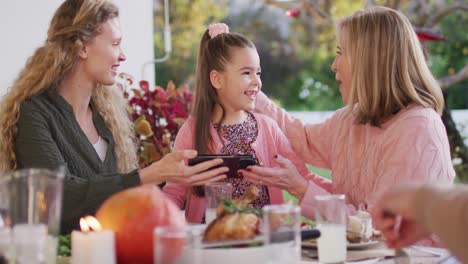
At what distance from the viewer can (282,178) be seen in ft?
7.54

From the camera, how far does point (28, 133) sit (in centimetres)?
233

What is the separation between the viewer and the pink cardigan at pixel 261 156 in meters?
2.51

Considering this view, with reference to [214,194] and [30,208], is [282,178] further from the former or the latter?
[30,208]

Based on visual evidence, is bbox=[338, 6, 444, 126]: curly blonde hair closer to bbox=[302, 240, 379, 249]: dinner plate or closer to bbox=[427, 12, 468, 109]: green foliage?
bbox=[302, 240, 379, 249]: dinner plate

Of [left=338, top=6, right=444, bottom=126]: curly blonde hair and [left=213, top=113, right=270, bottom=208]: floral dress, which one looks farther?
[left=213, top=113, right=270, bottom=208]: floral dress

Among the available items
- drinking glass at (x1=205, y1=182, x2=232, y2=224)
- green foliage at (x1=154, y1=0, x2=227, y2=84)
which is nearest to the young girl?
drinking glass at (x1=205, y1=182, x2=232, y2=224)

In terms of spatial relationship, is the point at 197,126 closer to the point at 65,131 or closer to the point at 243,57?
the point at 243,57

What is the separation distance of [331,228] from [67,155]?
1.11 meters

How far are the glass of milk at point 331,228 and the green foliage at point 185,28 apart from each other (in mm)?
8941

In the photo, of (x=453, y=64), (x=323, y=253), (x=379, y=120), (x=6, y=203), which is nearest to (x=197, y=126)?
(x=379, y=120)

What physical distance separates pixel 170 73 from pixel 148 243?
966 centimetres

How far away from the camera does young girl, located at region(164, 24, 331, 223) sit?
2.55m

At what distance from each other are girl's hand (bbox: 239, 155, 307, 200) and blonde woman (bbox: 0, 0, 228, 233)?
5.2 inches

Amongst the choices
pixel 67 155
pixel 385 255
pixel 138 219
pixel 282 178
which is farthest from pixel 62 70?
pixel 385 255
